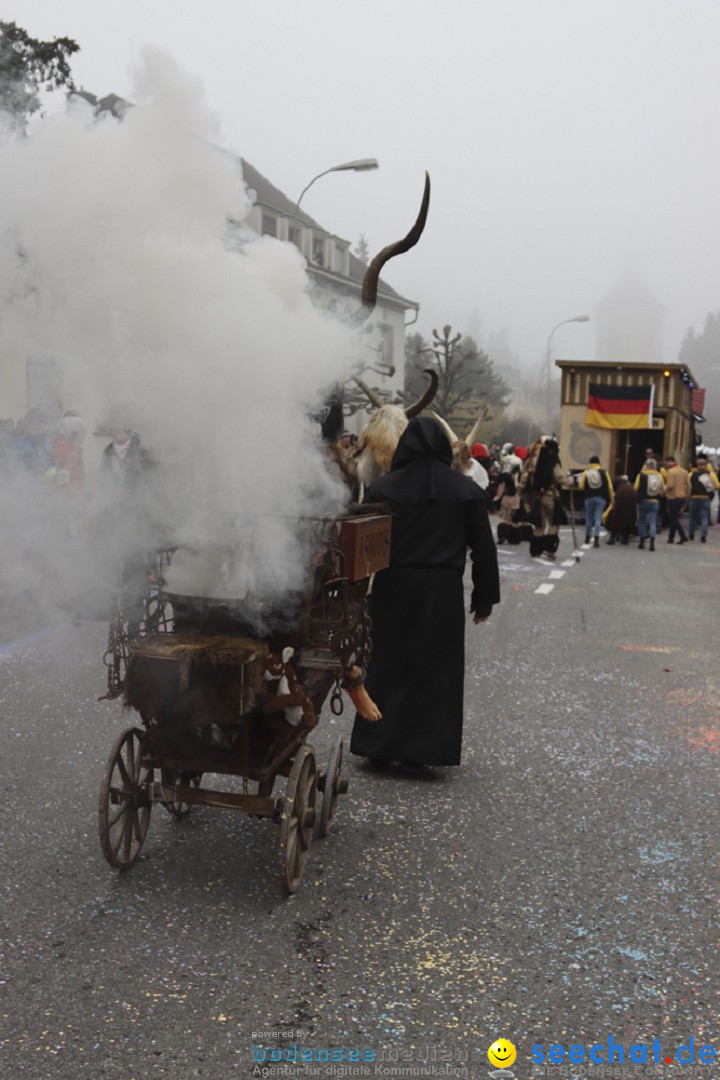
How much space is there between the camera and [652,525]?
68.8 feet

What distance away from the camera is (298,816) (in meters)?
4.14

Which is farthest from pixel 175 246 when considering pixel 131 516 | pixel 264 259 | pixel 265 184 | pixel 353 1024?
pixel 265 184

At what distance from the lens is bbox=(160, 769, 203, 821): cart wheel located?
171 inches

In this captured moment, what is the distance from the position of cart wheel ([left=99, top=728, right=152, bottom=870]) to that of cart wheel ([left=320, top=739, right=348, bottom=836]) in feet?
2.43

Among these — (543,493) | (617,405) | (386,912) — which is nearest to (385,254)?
(386,912)

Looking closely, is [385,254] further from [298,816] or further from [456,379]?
[456,379]

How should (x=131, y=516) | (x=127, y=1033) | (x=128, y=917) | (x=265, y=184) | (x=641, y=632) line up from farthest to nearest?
(x=265, y=184) < (x=641, y=632) < (x=131, y=516) < (x=128, y=917) < (x=127, y=1033)

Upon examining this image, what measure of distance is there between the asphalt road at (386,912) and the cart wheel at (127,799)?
0.33ft

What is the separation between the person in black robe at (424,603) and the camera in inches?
222

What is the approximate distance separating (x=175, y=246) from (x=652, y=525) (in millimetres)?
18029

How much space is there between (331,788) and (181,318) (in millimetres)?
2020

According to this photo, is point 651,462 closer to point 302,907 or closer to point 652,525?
point 652,525

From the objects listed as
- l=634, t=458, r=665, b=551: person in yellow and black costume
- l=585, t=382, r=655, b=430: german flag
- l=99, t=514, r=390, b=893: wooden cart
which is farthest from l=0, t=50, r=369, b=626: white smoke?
l=585, t=382, r=655, b=430: german flag

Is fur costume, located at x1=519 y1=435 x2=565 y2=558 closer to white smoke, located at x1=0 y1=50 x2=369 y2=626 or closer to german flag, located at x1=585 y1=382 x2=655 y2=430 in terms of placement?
german flag, located at x1=585 y1=382 x2=655 y2=430
